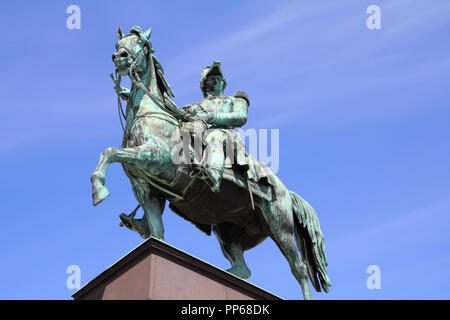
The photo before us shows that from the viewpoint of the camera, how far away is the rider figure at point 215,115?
1458 cm

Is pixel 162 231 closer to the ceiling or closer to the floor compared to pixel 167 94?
closer to the floor

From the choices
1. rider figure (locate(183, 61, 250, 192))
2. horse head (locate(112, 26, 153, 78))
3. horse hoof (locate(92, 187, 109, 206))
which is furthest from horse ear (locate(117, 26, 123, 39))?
horse hoof (locate(92, 187, 109, 206))

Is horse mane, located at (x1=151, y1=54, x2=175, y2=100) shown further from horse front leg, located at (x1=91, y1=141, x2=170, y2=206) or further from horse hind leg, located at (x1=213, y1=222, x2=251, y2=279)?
horse hind leg, located at (x1=213, y1=222, x2=251, y2=279)

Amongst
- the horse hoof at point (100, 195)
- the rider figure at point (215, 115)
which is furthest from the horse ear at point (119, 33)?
the horse hoof at point (100, 195)

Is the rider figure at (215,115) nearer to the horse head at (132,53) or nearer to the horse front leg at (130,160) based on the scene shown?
the horse front leg at (130,160)

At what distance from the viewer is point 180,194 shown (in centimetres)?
1474

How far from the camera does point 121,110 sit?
15328 mm

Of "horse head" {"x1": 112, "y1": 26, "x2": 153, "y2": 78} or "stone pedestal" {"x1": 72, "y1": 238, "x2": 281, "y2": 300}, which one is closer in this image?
"stone pedestal" {"x1": 72, "y1": 238, "x2": 281, "y2": 300}

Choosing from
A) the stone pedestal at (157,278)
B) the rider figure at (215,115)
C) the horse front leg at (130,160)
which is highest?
the rider figure at (215,115)

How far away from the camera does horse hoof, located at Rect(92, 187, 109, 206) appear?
1316 cm

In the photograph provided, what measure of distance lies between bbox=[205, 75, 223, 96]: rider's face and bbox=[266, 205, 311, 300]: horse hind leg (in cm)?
246
